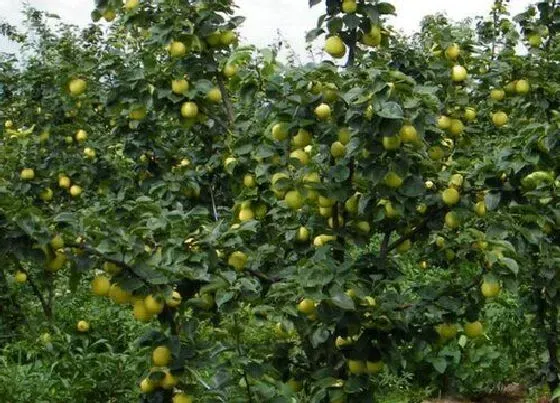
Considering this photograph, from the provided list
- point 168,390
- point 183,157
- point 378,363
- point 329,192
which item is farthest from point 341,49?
point 183,157

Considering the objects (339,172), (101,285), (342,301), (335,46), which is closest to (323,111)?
(339,172)

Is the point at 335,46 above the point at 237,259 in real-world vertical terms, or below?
above

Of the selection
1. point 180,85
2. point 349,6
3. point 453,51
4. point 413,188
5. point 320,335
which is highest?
point 349,6

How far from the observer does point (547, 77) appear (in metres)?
3.56

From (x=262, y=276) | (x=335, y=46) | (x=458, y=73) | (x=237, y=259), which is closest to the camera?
(x=237, y=259)

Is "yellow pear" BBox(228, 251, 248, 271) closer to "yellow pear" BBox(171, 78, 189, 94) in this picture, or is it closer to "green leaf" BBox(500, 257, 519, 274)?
"green leaf" BBox(500, 257, 519, 274)

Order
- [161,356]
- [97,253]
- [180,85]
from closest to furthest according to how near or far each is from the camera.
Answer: [97,253] < [161,356] < [180,85]

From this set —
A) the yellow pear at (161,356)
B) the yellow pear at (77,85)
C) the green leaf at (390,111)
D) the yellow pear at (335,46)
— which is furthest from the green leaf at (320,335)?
the yellow pear at (77,85)

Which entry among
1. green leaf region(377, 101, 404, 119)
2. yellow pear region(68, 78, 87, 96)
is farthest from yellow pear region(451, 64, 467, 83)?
yellow pear region(68, 78, 87, 96)

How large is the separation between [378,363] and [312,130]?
763 millimetres

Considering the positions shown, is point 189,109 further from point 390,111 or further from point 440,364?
point 440,364

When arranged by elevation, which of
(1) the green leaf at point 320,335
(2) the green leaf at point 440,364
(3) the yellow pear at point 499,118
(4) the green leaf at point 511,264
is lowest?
(2) the green leaf at point 440,364

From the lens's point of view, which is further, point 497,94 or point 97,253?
point 497,94

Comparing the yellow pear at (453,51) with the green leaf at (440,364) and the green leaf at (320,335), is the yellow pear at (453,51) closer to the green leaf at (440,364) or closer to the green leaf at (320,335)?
the green leaf at (320,335)
